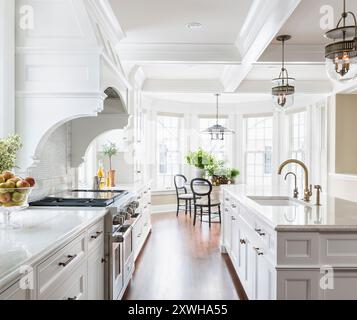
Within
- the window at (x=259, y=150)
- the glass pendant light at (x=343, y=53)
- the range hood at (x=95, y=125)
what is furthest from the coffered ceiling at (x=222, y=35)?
the window at (x=259, y=150)

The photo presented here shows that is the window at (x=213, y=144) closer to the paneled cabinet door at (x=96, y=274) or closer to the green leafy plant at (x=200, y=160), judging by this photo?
the green leafy plant at (x=200, y=160)

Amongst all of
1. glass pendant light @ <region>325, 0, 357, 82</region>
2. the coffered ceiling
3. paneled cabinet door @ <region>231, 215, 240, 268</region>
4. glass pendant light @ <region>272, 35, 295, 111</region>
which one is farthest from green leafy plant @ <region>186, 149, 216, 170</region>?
glass pendant light @ <region>325, 0, 357, 82</region>

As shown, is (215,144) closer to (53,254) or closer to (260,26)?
(260,26)

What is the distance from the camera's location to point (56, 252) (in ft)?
5.31

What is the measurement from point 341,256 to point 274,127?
22.8ft

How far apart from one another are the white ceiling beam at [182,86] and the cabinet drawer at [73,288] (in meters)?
4.81

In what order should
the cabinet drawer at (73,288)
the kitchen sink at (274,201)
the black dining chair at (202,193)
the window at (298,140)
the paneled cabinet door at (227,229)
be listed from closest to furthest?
the cabinet drawer at (73,288), the kitchen sink at (274,201), the paneled cabinet door at (227,229), the black dining chair at (202,193), the window at (298,140)

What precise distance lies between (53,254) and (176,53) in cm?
336

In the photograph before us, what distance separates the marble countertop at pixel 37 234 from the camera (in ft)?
4.23

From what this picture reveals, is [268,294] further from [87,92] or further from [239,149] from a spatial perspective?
[239,149]

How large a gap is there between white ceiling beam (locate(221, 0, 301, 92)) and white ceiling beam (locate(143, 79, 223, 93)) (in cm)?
168

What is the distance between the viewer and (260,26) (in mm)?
3490

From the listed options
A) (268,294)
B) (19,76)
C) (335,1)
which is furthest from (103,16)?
(268,294)

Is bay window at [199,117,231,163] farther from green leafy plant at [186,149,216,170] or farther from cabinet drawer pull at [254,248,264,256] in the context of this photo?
cabinet drawer pull at [254,248,264,256]
